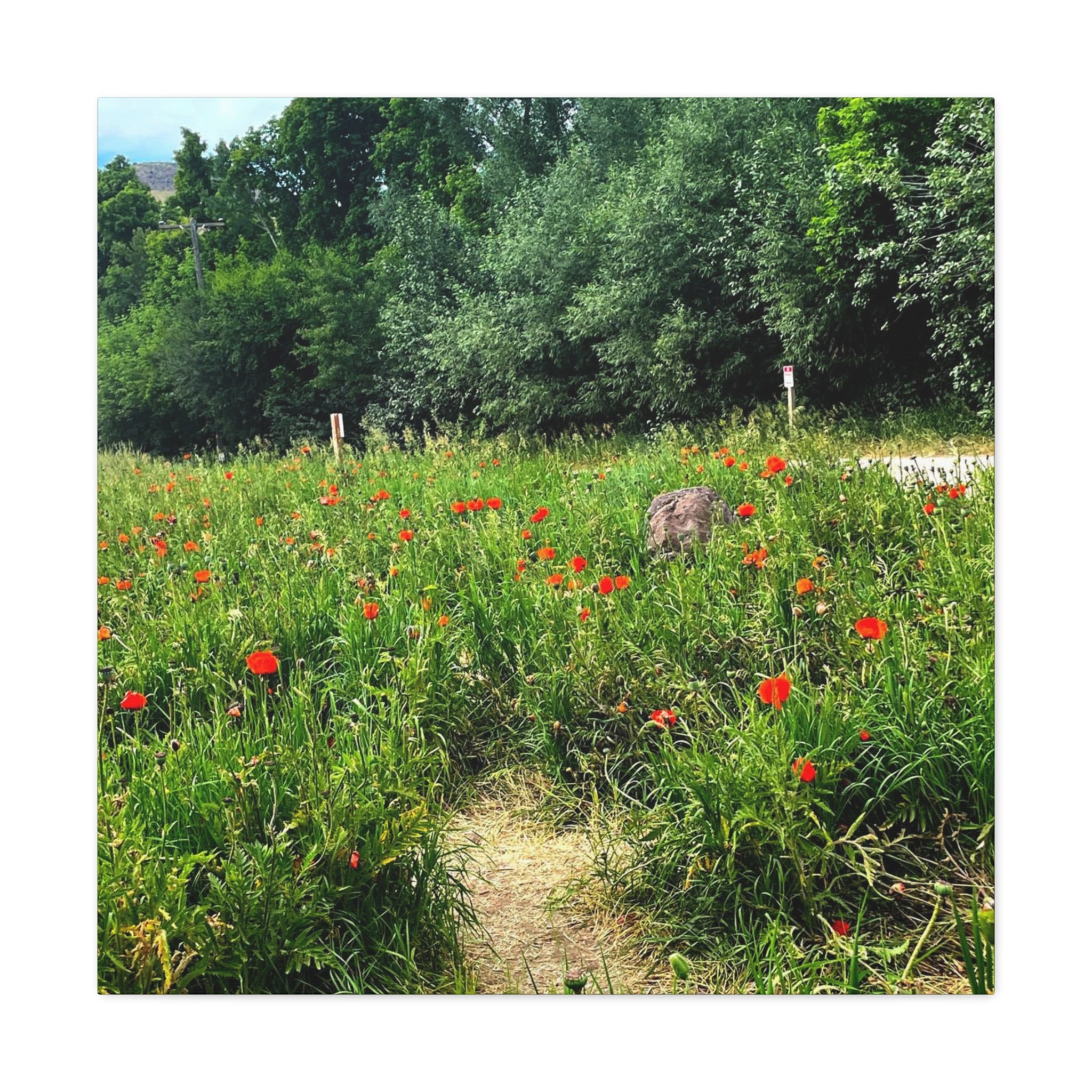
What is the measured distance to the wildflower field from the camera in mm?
2131

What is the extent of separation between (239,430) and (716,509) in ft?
6.23

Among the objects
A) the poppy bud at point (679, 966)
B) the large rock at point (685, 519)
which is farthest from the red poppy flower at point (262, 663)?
the large rock at point (685, 519)

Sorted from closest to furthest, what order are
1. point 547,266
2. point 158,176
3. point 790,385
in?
point 158,176, point 790,385, point 547,266

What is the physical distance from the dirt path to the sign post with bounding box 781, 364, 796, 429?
6.61 feet

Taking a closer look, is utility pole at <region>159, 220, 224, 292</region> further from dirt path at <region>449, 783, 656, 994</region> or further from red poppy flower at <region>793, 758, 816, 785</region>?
red poppy flower at <region>793, 758, 816, 785</region>

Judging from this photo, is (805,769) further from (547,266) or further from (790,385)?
(547,266)

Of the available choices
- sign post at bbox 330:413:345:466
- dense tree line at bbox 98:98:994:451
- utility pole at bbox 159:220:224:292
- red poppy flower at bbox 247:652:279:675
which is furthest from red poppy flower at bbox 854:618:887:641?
utility pole at bbox 159:220:224:292

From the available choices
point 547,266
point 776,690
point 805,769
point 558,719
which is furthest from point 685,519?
point 805,769

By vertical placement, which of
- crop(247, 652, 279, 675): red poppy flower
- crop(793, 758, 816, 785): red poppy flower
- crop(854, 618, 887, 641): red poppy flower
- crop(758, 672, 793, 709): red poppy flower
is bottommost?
crop(793, 758, 816, 785): red poppy flower

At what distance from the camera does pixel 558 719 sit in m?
2.81

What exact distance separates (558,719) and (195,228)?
2.06 m
